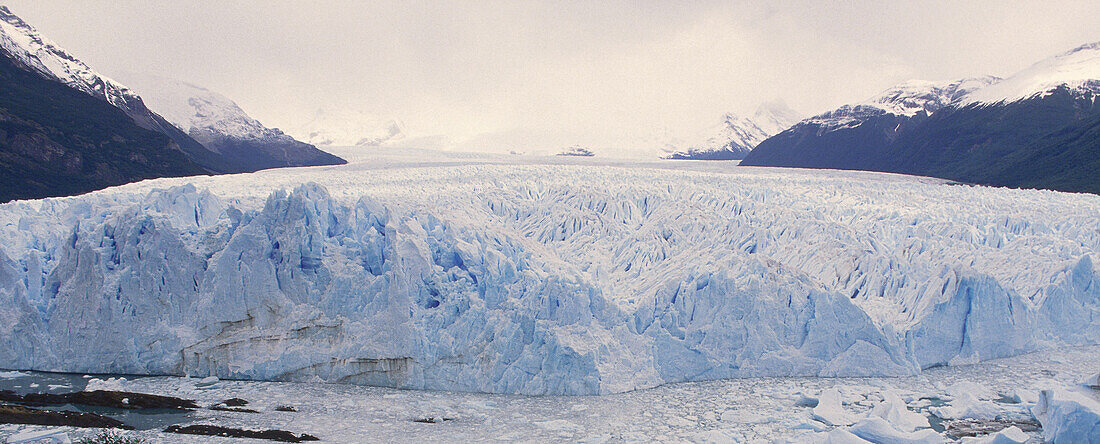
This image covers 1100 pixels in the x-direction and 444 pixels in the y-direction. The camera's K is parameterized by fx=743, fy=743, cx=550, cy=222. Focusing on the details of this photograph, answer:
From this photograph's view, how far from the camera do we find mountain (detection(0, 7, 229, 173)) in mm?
31466

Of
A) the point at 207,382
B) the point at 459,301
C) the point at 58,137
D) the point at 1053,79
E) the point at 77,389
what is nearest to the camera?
the point at 77,389

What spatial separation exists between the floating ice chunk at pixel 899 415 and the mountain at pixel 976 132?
74.7ft

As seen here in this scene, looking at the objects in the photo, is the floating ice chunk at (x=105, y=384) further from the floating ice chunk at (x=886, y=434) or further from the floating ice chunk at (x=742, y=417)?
the floating ice chunk at (x=886, y=434)

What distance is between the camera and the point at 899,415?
8742 millimetres

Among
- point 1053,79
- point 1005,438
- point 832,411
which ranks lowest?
point 832,411

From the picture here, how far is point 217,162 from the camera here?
37.4 m

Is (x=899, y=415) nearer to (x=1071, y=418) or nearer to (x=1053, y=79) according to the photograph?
(x=1071, y=418)

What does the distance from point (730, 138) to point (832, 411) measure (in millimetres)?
72671

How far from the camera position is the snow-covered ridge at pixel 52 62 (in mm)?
31344

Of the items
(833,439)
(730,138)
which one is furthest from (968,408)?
(730,138)

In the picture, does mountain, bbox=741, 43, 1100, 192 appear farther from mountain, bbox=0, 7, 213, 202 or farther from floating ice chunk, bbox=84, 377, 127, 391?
mountain, bbox=0, 7, 213, 202

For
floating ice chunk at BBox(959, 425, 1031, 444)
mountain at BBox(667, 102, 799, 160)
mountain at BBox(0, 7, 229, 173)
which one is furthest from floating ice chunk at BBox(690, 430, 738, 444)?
mountain at BBox(667, 102, 799, 160)

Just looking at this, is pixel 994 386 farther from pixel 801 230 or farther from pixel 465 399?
pixel 465 399

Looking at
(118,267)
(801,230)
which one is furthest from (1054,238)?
(118,267)
